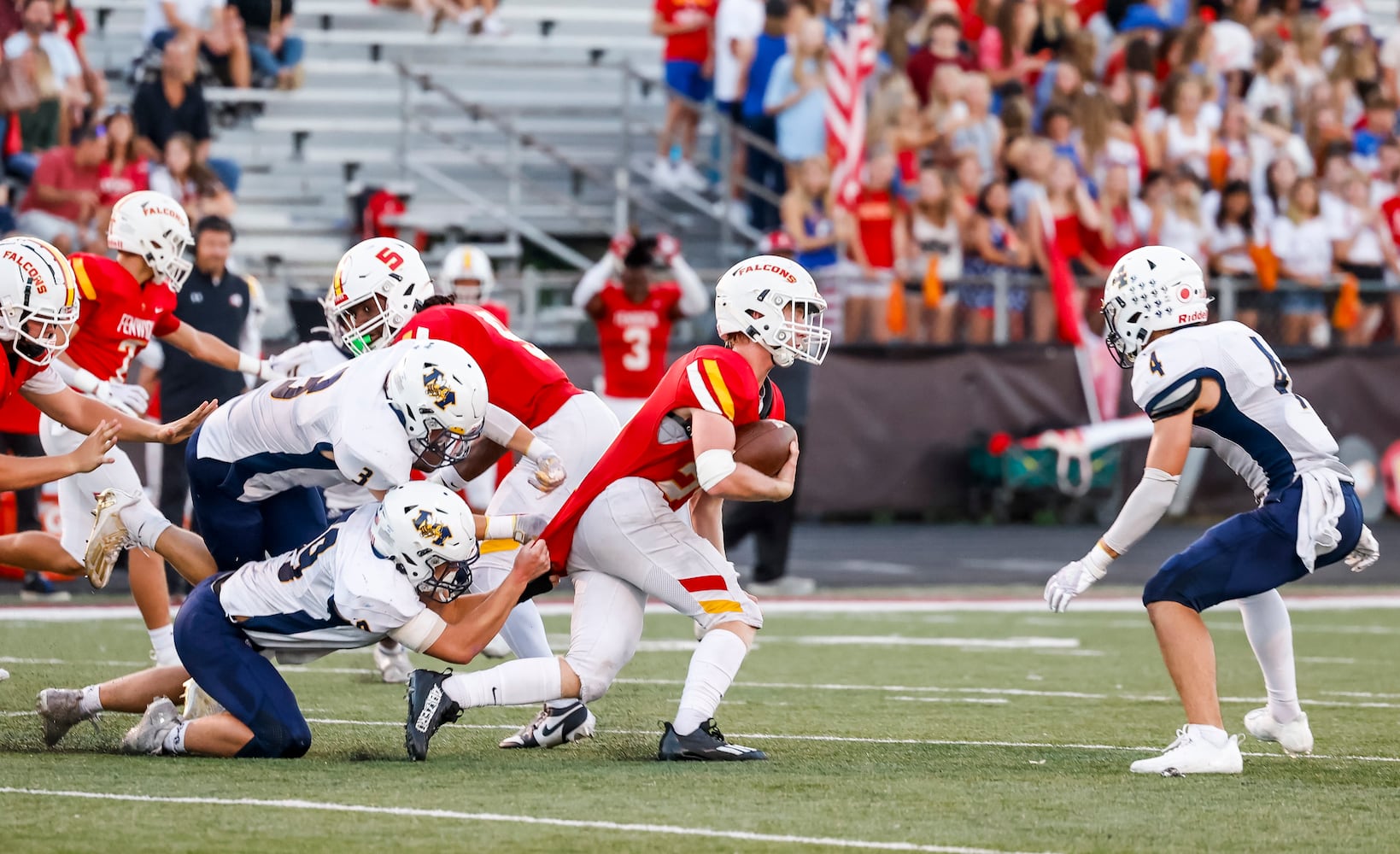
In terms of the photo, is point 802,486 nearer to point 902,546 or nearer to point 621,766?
point 902,546

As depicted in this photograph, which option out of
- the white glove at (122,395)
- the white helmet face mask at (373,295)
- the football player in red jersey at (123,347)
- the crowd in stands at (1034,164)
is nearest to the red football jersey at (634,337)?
the crowd in stands at (1034,164)

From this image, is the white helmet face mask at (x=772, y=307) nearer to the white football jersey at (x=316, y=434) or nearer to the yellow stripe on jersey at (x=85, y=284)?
the white football jersey at (x=316, y=434)

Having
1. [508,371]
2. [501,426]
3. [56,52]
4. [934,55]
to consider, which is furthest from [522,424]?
[934,55]

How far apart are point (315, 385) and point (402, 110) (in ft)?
31.7

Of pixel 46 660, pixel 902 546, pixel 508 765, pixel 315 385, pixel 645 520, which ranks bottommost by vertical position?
pixel 902 546

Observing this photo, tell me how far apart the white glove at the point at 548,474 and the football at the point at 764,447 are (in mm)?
750

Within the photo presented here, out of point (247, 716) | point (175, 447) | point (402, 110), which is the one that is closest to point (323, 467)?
point (247, 716)

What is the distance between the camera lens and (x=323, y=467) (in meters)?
5.68

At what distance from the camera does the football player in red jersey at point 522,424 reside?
636 centimetres

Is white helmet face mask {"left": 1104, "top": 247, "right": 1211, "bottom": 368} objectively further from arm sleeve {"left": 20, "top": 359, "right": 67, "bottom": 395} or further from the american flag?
the american flag

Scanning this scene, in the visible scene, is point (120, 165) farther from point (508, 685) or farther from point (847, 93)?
point (508, 685)

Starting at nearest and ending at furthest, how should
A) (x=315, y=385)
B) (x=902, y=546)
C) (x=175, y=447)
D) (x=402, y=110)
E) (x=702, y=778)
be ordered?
(x=702, y=778), (x=315, y=385), (x=175, y=447), (x=902, y=546), (x=402, y=110)

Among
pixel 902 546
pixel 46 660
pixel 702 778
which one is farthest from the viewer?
pixel 902 546

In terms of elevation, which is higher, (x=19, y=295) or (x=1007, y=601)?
(x=19, y=295)
